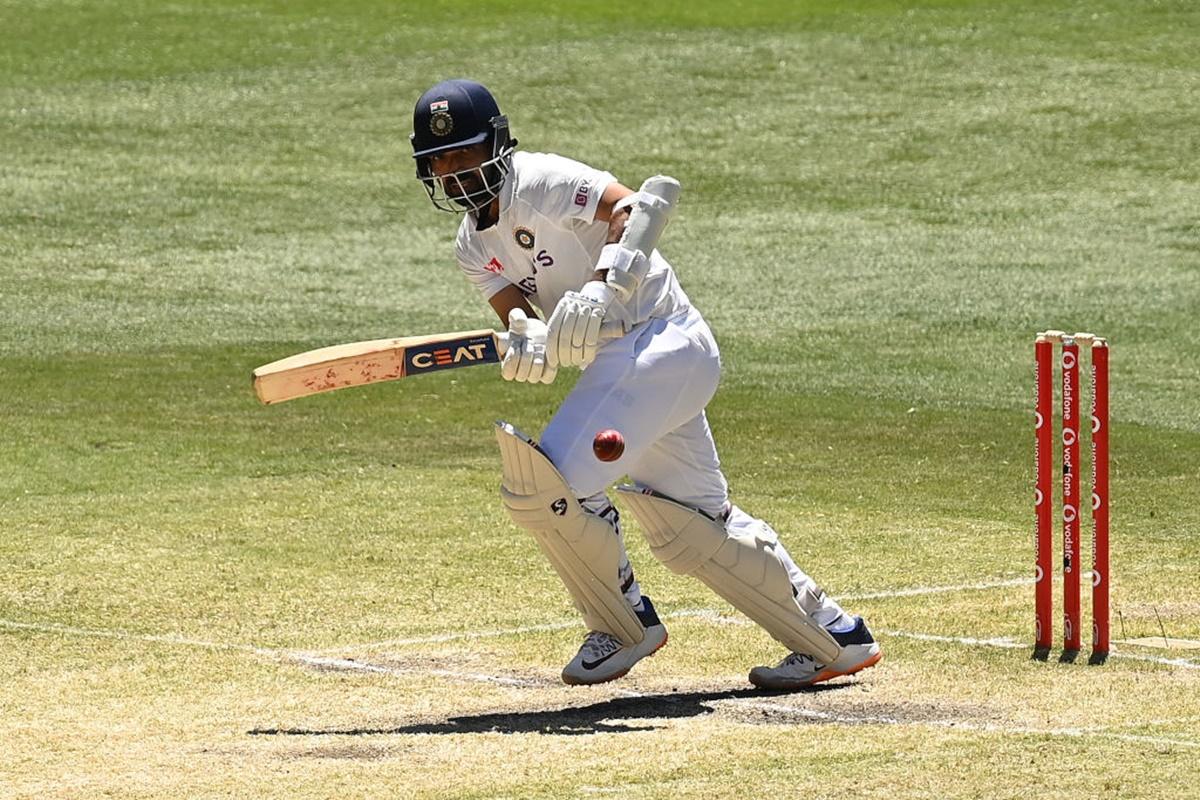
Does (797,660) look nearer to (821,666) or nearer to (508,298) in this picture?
(821,666)

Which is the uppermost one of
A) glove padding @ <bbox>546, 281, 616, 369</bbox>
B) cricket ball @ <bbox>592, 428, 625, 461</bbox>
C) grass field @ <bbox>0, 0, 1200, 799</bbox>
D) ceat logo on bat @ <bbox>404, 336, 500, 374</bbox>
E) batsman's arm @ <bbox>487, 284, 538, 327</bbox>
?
glove padding @ <bbox>546, 281, 616, 369</bbox>

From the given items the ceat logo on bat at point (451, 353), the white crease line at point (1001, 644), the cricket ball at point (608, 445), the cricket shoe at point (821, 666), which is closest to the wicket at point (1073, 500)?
the white crease line at point (1001, 644)

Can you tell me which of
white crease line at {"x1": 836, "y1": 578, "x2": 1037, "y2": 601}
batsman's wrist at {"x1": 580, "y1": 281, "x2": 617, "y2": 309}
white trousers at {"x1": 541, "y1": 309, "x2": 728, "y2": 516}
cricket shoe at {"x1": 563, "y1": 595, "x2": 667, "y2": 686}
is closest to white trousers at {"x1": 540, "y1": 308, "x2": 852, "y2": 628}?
white trousers at {"x1": 541, "y1": 309, "x2": 728, "y2": 516}

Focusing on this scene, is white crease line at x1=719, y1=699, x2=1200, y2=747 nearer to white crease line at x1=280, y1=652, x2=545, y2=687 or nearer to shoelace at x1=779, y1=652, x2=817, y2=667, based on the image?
shoelace at x1=779, y1=652, x2=817, y2=667

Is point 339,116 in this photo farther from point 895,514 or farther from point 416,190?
point 895,514

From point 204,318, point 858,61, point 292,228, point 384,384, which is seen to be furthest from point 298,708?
point 858,61

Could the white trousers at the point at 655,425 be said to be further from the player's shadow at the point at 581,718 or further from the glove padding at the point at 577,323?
the player's shadow at the point at 581,718

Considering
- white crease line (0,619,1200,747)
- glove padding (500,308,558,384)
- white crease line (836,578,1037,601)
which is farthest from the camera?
white crease line (836,578,1037,601)

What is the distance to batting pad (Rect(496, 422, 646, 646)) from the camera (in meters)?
6.11

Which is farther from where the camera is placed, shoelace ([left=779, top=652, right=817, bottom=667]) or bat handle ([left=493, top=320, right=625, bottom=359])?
shoelace ([left=779, top=652, right=817, bottom=667])

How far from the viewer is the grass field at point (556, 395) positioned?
586 cm

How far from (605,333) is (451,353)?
1.48 ft

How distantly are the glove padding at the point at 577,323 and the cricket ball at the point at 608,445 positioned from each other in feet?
0.73

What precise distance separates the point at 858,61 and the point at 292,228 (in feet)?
24.1
